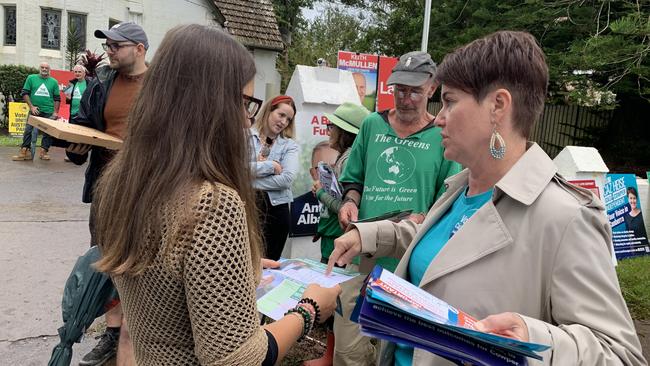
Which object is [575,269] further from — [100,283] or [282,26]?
[282,26]

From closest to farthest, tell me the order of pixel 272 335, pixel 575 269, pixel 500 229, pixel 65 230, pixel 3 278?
pixel 575 269 < pixel 500 229 < pixel 272 335 < pixel 3 278 < pixel 65 230

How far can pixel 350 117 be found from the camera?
390 centimetres

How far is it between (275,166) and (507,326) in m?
3.09

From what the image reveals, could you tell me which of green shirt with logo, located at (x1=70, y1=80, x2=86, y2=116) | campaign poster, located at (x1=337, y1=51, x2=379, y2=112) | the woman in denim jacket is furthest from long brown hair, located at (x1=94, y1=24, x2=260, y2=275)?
green shirt with logo, located at (x1=70, y1=80, x2=86, y2=116)

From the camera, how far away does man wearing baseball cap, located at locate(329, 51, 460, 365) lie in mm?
2959

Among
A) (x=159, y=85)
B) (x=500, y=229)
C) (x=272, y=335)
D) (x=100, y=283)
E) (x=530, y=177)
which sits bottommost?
(x=100, y=283)

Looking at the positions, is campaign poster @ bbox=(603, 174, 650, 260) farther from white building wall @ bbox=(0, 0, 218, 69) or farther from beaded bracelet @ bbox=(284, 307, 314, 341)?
white building wall @ bbox=(0, 0, 218, 69)

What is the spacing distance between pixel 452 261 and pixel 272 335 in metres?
0.58

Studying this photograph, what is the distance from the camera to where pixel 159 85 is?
1395 mm

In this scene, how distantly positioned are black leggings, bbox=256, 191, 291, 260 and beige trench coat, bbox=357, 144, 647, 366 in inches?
111

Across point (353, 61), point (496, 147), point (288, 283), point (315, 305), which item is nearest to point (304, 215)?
point (288, 283)

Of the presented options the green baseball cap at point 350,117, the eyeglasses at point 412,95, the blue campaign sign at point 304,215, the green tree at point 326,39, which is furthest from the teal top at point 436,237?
the green tree at point 326,39

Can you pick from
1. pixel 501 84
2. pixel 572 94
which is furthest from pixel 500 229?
pixel 572 94

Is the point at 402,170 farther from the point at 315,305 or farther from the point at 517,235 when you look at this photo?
the point at 517,235
